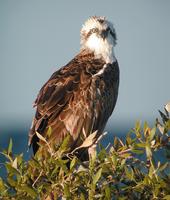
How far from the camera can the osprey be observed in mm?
10812

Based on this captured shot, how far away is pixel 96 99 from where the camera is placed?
11.6 meters

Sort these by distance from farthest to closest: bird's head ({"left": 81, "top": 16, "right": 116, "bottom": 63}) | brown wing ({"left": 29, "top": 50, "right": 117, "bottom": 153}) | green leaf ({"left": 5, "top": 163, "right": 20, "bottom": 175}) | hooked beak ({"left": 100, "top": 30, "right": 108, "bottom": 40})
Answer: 1. hooked beak ({"left": 100, "top": 30, "right": 108, "bottom": 40})
2. bird's head ({"left": 81, "top": 16, "right": 116, "bottom": 63})
3. brown wing ({"left": 29, "top": 50, "right": 117, "bottom": 153})
4. green leaf ({"left": 5, "top": 163, "right": 20, "bottom": 175})

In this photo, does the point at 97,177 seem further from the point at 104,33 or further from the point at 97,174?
the point at 104,33

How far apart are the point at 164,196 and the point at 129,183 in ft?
1.23

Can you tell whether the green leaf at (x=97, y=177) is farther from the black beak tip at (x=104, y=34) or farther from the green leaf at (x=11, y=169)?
the black beak tip at (x=104, y=34)

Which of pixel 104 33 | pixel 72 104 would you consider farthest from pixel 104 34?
pixel 72 104

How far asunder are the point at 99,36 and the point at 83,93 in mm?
1550

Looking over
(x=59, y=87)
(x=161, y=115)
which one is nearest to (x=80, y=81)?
(x=59, y=87)

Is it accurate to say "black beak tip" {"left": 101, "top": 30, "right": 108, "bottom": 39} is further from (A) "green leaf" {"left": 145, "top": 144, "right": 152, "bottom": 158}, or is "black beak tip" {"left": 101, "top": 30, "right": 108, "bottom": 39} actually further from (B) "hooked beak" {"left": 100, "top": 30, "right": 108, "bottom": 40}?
(A) "green leaf" {"left": 145, "top": 144, "right": 152, "bottom": 158}

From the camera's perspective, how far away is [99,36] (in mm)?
12500

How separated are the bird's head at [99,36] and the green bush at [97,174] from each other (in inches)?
187

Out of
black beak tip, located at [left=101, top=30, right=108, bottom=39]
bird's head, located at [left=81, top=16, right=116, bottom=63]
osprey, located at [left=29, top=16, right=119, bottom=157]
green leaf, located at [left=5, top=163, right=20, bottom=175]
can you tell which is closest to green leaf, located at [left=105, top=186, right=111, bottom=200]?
green leaf, located at [left=5, top=163, right=20, bottom=175]

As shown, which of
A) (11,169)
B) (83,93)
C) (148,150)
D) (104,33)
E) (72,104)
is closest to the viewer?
(11,169)

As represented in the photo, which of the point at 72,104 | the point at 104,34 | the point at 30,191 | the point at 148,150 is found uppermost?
the point at 104,34
